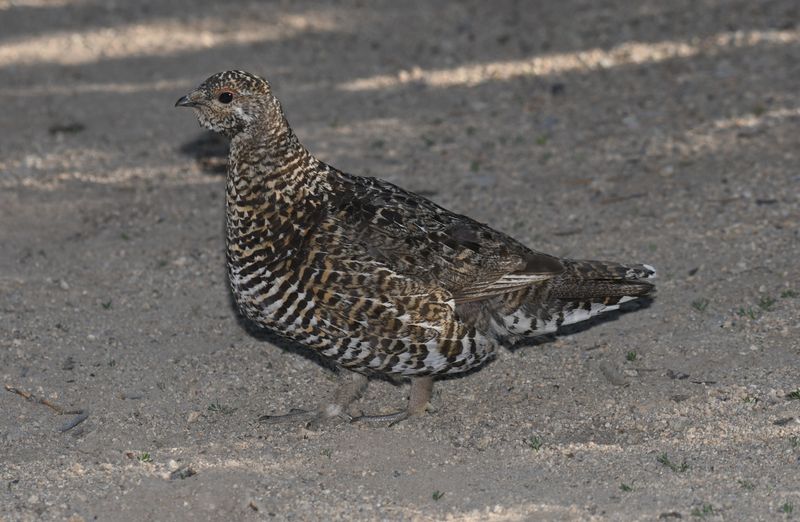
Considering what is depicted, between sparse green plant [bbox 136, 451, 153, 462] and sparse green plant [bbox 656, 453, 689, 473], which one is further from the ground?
sparse green plant [bbox 656, 453, 689, 473]

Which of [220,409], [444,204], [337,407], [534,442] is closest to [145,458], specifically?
[220,409]

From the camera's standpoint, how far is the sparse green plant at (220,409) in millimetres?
7148

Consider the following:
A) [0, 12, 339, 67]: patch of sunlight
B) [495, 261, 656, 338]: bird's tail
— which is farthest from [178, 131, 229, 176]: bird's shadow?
[495, 261, 656, 338]: bird's tail

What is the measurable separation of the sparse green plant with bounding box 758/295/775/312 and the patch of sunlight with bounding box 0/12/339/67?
7706 mm

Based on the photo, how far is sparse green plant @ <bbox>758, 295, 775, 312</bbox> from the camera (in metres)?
7.75

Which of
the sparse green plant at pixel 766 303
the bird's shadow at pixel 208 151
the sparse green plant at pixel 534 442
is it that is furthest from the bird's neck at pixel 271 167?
the bird's shadow at pixel 208 151

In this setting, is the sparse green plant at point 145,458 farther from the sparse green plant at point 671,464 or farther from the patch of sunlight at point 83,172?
the patch of sunlight at point 83,172

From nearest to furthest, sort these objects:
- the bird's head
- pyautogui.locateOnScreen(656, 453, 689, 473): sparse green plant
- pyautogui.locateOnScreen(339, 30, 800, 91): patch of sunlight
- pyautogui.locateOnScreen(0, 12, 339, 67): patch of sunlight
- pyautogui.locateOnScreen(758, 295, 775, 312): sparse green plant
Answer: pyautogui.locateOnScreen(656, 453, 689, 473): sparse green plant, the bird's head, pyautogui.locateOnScreen(758, 295, 775, 312): sparse green plant, pyautogui.locateOnScreen(339, 30, 800, 91): patch of sunlight, pyautogui.locateOnScreen(0, 12, 339, 67): patch of sunlight

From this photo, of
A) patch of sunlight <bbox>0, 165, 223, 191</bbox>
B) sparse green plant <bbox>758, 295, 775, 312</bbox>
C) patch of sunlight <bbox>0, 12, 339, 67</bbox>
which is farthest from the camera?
patch of sunlight <bbox>0, 12, 339, 67</bbox>

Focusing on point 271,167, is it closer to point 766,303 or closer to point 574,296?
point 574,296

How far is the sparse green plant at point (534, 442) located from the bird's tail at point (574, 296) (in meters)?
0.74

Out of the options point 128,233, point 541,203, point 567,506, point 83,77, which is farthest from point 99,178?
point 567,506

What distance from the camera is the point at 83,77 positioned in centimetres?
1289

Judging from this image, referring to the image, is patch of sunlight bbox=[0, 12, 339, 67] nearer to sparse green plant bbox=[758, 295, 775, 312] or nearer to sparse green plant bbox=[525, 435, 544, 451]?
sparse green plant bbox=[758, 295, 775, 312]
